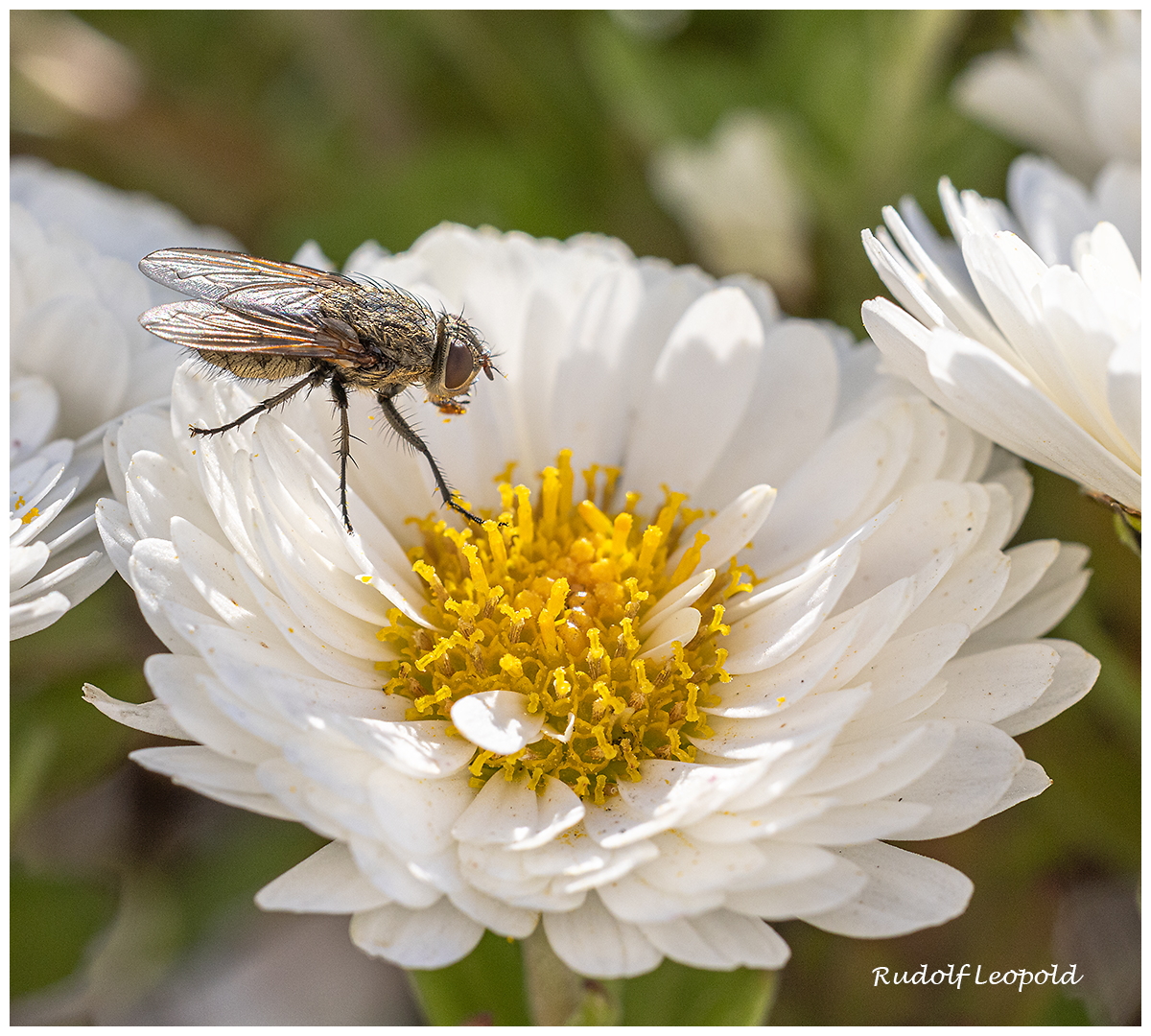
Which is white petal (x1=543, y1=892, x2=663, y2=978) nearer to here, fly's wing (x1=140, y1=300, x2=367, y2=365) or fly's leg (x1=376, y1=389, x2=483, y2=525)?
fly's leg (x1=376, y1=389, x2=483, y2=525)

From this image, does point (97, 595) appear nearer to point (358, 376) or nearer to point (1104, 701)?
point (358, 376)

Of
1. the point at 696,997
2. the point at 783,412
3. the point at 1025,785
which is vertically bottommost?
the point at 696,997

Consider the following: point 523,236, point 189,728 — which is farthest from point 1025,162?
point 189,728

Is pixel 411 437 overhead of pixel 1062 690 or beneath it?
overhead

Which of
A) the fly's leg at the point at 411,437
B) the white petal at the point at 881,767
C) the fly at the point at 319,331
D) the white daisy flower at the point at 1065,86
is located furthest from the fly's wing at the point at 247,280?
the white daisy flower at the point at 1065,86

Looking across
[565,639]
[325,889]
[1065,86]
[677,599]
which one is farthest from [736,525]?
[1065,86]

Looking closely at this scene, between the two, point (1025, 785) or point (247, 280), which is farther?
point (247, 280)

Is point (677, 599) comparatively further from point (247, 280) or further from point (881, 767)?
point (247, 280)

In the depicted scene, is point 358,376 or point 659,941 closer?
point 659,941

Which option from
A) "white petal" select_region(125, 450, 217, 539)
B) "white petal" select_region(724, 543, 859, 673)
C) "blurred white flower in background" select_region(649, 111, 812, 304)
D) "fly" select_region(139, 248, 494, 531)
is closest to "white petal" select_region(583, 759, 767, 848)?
"white petal" select_region(724, 543, 859, 673)
